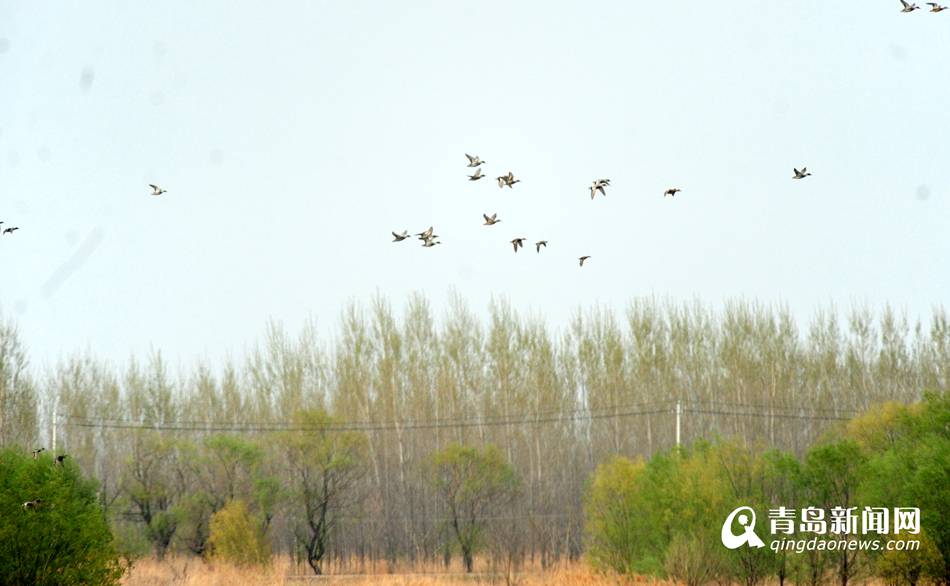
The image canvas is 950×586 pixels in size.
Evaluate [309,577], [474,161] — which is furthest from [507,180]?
[309,577]

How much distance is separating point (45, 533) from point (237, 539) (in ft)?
53.4

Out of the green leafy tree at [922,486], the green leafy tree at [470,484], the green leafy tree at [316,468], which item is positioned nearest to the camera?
the green leafy tree at [922,486]

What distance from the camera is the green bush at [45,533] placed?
20.2 metres

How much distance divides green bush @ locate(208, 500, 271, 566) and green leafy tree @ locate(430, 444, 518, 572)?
6.80m

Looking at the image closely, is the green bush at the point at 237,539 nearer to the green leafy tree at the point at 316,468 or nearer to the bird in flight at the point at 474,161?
the green leafy tree at the point at 316,468

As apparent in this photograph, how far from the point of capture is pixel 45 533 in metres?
20.6

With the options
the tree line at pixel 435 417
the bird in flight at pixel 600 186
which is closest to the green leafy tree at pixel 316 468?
the tree line at pixel 435 417

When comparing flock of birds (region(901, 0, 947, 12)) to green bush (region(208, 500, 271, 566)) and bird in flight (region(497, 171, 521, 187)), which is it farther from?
green bush (region(208, 500, 271, 566))

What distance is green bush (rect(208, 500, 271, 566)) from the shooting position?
119ft

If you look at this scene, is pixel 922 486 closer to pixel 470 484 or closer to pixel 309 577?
pixel 309 577

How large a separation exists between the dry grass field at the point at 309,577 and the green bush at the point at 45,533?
6.47 meters

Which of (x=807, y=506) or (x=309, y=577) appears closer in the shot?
(x=807, y=506)

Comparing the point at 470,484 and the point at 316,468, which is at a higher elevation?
the point at 316,468

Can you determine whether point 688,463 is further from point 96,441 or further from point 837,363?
point 96,441
